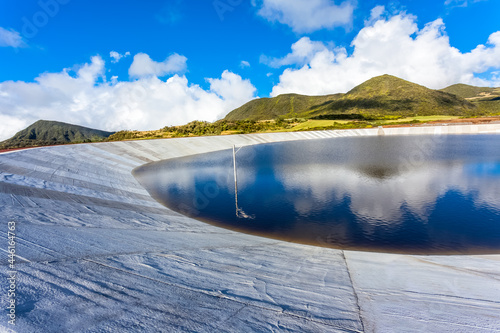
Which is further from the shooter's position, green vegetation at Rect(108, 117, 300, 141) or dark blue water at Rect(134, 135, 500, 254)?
green vegetation at Rect(108, 117, 300, 141)

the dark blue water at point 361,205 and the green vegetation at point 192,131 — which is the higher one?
the green vegetation at point 192,131

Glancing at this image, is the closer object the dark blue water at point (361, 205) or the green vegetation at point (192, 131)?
the dark blue water at point (361, 205)

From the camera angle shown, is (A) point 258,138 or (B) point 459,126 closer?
(A) point 258,138

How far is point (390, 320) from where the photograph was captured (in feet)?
19.7

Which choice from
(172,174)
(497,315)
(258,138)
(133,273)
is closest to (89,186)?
(172,174)

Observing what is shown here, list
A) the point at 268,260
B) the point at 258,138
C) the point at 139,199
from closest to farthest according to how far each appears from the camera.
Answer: the point at 268,260 < the point at 139,199 < the point at 258,138

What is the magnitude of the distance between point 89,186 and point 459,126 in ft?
456

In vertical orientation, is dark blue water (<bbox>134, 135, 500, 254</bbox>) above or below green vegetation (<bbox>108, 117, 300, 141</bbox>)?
below

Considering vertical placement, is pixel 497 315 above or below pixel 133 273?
below

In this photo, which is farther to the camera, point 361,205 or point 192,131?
point 192,131

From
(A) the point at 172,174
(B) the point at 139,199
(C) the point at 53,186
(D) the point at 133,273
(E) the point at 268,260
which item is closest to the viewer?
Answer: (D) the point at 133,273

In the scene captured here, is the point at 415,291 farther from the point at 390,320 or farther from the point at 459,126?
the point at 459,126

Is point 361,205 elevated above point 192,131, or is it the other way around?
point 192,131

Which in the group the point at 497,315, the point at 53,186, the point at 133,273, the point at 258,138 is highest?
the point at 258,138
